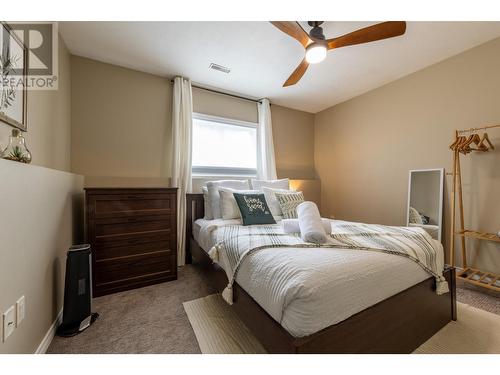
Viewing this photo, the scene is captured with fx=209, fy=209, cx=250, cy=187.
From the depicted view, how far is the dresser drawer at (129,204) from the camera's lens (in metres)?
1.94

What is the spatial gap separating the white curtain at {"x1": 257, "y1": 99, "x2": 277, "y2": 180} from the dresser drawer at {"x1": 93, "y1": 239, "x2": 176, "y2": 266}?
1827 millimetres

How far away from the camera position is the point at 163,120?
2.81 metres

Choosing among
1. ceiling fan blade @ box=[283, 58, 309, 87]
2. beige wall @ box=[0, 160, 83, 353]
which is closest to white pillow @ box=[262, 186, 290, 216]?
ceiling fan blade @ box=[283, 58, 309, 87]

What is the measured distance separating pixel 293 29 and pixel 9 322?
94.9 inches

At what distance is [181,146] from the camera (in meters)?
2.81

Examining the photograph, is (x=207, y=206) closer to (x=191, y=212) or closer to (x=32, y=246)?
(x=191, y=212)

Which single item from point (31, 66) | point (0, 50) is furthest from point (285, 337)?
point (31, 66)

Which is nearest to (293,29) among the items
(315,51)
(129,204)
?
(315,51)

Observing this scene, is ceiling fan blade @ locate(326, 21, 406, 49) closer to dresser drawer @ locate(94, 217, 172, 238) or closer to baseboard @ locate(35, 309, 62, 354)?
dresser drawer @ locate(94, 217, 172, 238)

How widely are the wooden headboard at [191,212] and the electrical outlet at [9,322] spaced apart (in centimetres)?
183

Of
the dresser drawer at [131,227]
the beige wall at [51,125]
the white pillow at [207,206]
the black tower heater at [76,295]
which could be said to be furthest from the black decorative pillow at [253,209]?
the beige wall at [51,125]

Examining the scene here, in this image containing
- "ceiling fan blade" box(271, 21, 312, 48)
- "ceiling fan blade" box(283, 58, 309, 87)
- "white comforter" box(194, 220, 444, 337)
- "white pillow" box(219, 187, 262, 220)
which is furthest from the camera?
"white pillow" box(219, 187, 262, 220)

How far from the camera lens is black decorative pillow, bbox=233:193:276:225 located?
2.19 meters
